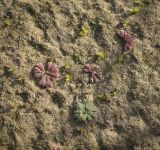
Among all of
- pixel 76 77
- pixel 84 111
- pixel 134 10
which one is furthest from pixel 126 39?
pixel 84 111

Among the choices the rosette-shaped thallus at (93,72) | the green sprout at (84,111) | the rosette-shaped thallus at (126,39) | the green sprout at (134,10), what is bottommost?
the green sprout at (84,111)

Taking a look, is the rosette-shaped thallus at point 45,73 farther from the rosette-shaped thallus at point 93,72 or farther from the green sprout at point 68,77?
the rosette-shaped thallus at point 93,72

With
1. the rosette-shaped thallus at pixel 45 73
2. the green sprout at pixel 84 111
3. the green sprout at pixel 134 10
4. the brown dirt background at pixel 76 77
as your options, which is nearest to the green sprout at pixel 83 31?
the brown dirt background at pixel 76 77

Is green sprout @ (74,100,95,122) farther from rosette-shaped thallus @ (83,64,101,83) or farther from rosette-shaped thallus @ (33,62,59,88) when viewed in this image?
rosette-shaped thallus @ (33,62,59,88)

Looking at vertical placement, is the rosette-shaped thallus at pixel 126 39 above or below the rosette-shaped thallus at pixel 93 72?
above

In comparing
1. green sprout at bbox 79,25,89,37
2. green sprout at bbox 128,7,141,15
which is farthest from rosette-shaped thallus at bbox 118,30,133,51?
green sprout at bbox 79,25,89,37

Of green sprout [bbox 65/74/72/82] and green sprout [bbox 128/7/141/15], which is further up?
green sprout [bbox 128/7/141/15]
